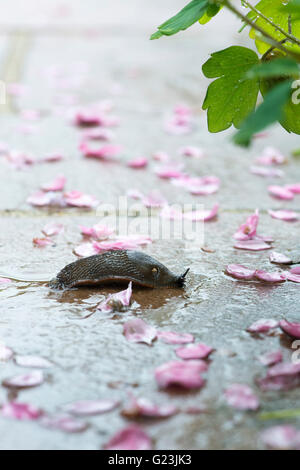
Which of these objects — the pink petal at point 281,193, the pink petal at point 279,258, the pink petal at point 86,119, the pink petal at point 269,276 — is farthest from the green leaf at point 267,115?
the pink petal at point 86,119

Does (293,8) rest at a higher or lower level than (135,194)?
higher

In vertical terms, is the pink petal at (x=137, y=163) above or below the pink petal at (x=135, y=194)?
above

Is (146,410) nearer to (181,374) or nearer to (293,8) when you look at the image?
(181,374)

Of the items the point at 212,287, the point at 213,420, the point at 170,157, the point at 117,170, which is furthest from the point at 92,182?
the point at 213,420

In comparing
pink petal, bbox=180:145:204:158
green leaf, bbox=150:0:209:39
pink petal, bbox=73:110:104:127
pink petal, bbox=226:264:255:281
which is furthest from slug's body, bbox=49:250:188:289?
pink petal, bbox=73:110:104:127

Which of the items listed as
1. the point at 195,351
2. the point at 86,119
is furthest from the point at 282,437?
the point at 86,119

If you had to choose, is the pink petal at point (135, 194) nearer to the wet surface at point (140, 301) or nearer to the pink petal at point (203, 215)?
the wet surface at point (140, 301)
